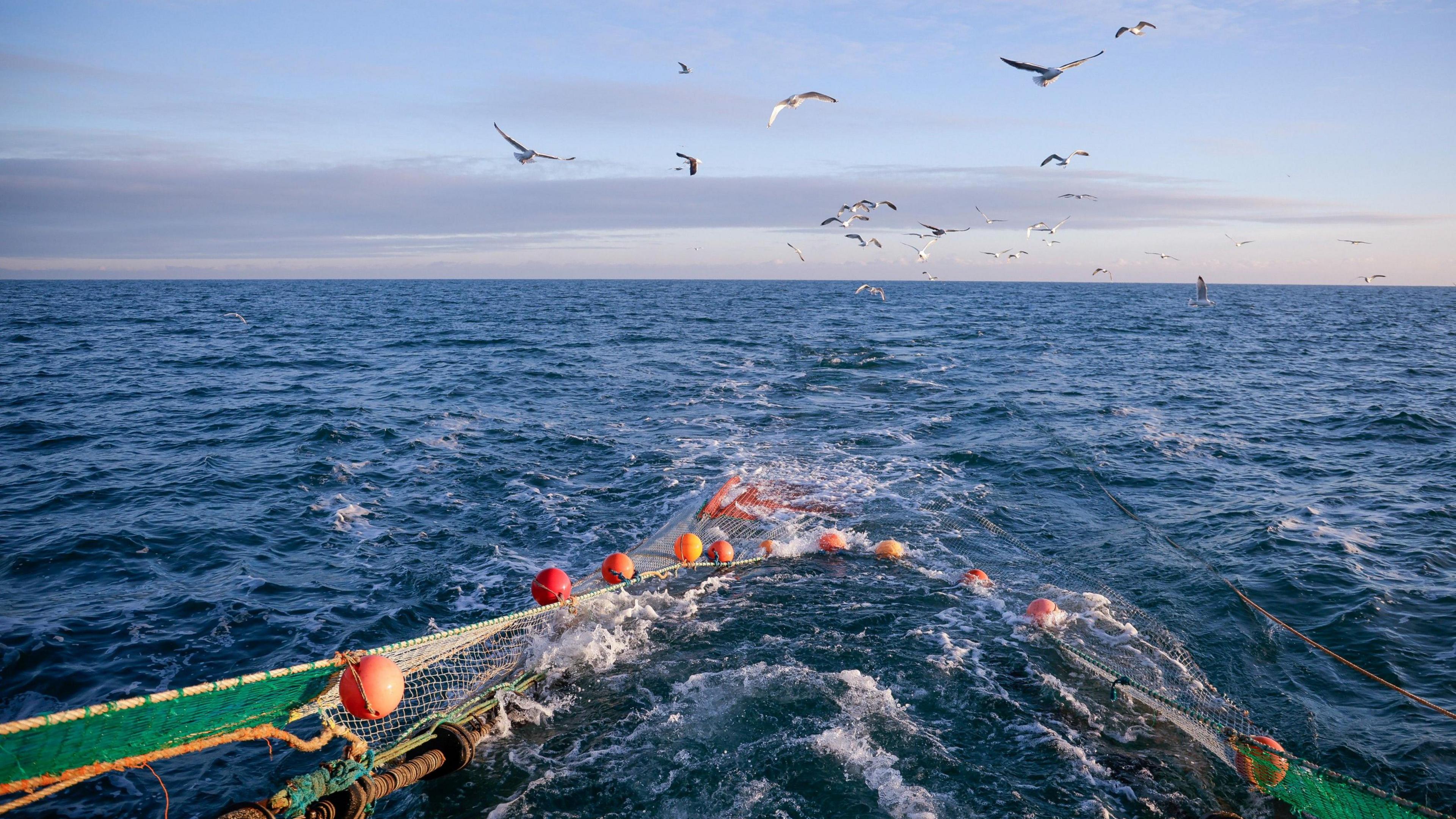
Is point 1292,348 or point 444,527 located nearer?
point 444,527

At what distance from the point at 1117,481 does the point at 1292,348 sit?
131ft

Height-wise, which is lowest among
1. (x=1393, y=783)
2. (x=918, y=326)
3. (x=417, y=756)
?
(x=1393, y=783)

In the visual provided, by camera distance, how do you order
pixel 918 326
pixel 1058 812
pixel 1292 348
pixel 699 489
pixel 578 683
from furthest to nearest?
pixel 918 326 → pixel 1292 348 → pixel 699 489 → pixel 578 683 → pixel 1058 812

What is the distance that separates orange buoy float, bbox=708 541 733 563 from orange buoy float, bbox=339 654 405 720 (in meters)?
6.53

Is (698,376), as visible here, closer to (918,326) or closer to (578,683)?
(578,683)

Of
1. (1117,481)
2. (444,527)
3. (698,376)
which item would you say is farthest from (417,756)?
(698,376)

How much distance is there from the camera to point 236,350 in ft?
137

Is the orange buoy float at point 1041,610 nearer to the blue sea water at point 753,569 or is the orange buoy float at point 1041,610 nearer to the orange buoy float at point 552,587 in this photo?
the blue sea water at point 753,569

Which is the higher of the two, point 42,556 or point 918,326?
point 918,326

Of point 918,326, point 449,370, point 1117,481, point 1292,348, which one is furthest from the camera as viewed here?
point 918,326

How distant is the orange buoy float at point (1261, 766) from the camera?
22.7 feet

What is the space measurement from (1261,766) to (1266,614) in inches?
210

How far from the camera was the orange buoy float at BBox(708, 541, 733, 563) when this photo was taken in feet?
40.8

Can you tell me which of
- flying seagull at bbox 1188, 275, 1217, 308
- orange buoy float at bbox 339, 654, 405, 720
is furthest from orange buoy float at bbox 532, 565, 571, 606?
flying seagull at bbox 1188, 275, 1217, 308
